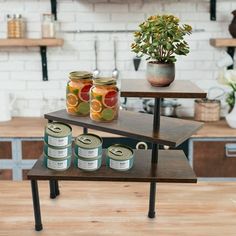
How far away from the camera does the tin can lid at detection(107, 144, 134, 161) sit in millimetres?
1643

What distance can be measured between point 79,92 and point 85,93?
0.08ft

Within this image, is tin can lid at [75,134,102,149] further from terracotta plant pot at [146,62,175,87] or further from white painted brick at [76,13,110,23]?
white painted brick at [76,13,110,23]

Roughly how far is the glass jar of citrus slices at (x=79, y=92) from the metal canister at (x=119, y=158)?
186 mm

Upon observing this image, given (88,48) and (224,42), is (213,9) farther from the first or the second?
(88,48)

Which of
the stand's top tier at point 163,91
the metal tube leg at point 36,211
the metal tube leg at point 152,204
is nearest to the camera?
the stand's top tier at point 163,91

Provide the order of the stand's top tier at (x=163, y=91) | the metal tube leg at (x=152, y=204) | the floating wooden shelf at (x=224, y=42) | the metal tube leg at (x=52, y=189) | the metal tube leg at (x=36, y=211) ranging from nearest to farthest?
the stand's top tier at (x=163, y=91) < the metal tube leg at (x=36, y=211) < the metal tube leg at (x=152, y=204) < the metal tube leg at (x=52, y=189) < the floating wooden shelf at (x=224, y=42)

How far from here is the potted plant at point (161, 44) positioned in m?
1.56

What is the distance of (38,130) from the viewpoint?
3227 millimetres

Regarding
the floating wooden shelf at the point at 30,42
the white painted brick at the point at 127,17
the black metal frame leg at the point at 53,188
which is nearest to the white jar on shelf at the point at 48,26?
the floating wooden shelf at the point at 30,42

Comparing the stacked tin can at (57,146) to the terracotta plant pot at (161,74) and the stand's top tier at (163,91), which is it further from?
the terracotta plant pot at (161,74)

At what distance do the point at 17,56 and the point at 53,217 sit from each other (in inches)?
88.1

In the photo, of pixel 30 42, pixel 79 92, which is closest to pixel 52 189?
pixel 79 92

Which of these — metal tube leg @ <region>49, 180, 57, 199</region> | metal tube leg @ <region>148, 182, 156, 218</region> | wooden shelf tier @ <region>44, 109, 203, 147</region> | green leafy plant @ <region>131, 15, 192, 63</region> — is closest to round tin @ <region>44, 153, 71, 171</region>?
wooden shelf tier @ <region>44, 109, 203, 147</region>

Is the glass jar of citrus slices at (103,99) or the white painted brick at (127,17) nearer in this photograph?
the glass jar of citrus slices at (103,99)
